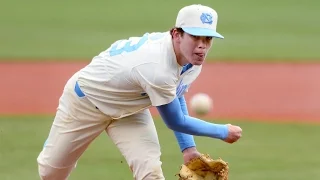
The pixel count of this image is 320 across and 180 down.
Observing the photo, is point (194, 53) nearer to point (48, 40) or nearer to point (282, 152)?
point (282, 152)

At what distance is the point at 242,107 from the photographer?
36.3 ft

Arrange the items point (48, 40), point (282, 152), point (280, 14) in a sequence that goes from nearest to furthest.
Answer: point (282, 152), point (48, 40), point (280, 14)

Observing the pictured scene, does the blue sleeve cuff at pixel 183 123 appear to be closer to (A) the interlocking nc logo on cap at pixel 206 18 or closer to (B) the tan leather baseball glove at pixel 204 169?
(B) the tan leather baseball glove at pixel 204 169

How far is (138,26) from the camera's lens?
1681 cm

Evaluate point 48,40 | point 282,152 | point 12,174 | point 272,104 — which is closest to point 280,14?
point 48,40

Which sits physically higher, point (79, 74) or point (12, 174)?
point (79, 74)

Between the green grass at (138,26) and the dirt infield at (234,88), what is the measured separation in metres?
0.91

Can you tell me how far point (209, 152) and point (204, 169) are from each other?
2348 millimetres

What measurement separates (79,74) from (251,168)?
259 centimetres

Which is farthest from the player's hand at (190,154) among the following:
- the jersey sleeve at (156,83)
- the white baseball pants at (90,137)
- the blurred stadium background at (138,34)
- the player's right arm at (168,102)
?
the blurred stadium background at (138,34)

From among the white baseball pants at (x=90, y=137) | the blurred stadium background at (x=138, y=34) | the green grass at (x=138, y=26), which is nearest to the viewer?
the white baseball pants at (x=90, y=137)

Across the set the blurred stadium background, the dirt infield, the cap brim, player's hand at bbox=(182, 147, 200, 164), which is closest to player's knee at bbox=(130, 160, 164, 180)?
player's hand at bbox=(182, 147, 200, 164)

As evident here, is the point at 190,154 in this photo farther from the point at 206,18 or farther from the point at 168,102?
the point at 206,18

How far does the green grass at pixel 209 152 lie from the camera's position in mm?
7902
